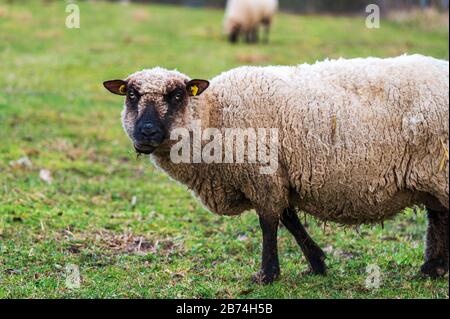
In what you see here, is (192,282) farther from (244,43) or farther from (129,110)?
(244,43)

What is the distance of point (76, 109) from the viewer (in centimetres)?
1425

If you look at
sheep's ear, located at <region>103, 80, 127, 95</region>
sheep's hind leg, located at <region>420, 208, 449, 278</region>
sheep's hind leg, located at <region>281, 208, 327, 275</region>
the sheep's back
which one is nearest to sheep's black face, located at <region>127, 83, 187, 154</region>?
sheep's ear, located at <region>103, 80, 127, 95</region>

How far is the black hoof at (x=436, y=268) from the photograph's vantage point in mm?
6855

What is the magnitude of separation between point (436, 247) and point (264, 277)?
163 cm

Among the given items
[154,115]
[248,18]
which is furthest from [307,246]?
[248,18]

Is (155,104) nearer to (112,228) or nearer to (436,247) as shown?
(112,228)

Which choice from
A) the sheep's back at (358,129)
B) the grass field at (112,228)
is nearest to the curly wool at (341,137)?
the sheep's back at (358,129)

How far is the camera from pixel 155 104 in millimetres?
6535

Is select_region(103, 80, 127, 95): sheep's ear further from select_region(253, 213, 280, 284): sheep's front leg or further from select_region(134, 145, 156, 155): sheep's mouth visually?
select_region(253, 213, 280, 284): sheep's front leg

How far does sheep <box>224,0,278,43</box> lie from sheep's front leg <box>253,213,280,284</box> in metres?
17.4

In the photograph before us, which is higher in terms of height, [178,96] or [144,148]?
[178,96]

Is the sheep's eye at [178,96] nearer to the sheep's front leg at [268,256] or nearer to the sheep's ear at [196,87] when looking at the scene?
the sheep's ear at [196,87]

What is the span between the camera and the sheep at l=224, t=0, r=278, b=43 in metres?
23.5
